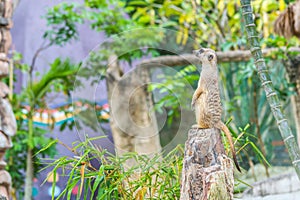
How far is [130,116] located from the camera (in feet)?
5.61

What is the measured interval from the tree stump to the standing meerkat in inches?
0.8

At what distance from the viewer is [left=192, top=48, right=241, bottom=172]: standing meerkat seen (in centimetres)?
116

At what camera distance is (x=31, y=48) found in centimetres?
343

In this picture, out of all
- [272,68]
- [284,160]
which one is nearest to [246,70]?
[272,68]

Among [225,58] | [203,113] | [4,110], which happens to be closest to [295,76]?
[225,58]

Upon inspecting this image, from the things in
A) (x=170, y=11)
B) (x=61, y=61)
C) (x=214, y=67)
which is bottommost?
(x=214, y=67)

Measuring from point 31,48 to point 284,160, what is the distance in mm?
1888

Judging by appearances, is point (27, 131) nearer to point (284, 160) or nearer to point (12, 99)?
point (12, 99)

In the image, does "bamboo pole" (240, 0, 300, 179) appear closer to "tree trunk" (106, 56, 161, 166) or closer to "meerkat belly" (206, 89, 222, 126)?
"meerkat belly" (206, 89, 222, 126)

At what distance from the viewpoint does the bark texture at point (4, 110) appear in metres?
2.15

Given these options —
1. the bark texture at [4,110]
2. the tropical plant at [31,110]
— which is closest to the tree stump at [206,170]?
the bark texture at [4,110]

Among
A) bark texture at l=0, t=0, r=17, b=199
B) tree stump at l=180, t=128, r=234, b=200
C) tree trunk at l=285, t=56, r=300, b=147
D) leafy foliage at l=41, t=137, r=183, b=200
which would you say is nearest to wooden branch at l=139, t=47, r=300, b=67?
tree trunk at l=285, t=56, r=300, b=147

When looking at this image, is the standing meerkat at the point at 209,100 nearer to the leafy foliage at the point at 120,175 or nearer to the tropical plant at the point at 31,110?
the leafy foliage at the point at 120,175

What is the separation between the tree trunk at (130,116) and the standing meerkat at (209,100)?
0.44m
